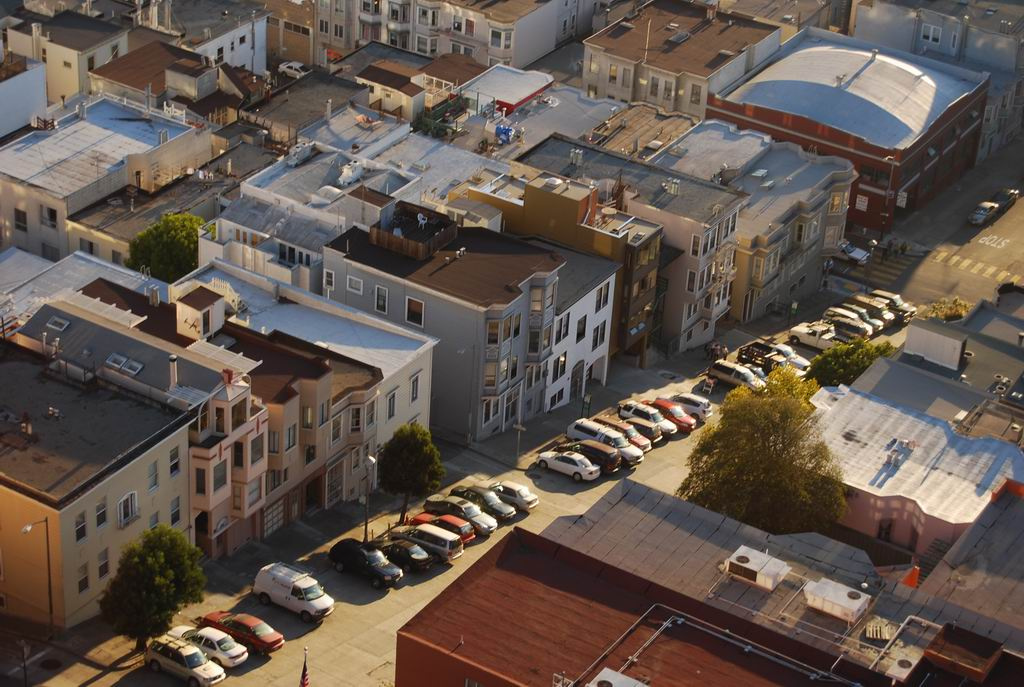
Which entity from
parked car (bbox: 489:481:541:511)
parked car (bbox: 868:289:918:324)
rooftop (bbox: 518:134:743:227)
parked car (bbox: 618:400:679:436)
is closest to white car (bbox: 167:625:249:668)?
parked car (bbox: 489:481:541:511)

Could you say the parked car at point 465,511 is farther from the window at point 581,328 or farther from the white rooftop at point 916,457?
the white rooftop at point 916,457

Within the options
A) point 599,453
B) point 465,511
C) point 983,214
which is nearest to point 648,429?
point 599,453

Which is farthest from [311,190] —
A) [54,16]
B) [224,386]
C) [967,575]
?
[967,575]

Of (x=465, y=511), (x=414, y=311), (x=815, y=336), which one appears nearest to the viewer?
(x=465, y=511)

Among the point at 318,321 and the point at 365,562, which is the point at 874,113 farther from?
the point at 365,562

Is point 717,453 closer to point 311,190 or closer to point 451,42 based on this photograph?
point 311,190

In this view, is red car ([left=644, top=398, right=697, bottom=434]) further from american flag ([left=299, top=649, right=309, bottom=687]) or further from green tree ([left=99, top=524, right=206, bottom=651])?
green tree ([left=99, top=524, right=206, bottom=651])
